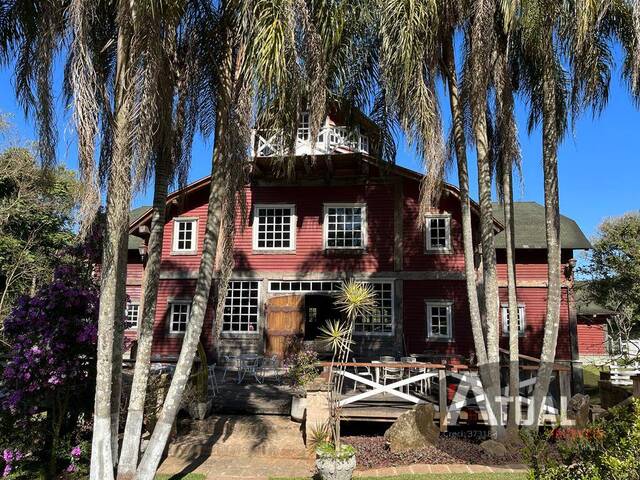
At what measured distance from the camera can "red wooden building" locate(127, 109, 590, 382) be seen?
48.0 feet

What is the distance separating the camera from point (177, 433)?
877cm

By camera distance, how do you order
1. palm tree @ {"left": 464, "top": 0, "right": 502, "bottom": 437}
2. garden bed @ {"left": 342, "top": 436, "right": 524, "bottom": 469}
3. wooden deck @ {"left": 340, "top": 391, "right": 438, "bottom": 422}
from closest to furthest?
garden bed @ {"left": 342, "top": 436, "right": 524, "bottom": 469}, palm tree @ {"left": 464, "top": 0, "right": 502, "bottom": 437}, wooden deck @ {"left": 340, "top": 391, "right": 438, "bottom": 422}

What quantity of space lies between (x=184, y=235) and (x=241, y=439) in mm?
9007

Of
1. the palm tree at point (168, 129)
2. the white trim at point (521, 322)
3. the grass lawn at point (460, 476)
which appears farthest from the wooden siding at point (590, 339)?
the palm tree at point (168, 129)

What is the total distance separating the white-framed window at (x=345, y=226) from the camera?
50.4 feet

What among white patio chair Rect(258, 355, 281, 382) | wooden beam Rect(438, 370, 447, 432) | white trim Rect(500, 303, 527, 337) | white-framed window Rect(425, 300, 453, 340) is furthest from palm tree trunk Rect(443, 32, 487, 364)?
white trim Rect(500, 303, 527, 337)

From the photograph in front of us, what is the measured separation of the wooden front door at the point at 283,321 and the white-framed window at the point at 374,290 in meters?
0.48

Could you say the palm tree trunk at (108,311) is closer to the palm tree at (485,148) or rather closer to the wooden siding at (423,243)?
the palm tree at (485,148)

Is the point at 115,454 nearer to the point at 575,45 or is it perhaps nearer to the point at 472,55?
the point at 472,55

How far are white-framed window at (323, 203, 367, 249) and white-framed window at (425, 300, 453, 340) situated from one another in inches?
115

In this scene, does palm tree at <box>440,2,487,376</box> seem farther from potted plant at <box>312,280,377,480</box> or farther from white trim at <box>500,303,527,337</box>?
white trim at <box>500,303,527,337</box>

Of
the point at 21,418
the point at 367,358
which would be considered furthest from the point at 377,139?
the point at 21,418

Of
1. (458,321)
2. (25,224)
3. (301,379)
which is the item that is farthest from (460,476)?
(25,224)

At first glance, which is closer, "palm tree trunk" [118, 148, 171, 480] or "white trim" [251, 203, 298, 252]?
"palm tree trunk" [118, 148, 171, 480]
